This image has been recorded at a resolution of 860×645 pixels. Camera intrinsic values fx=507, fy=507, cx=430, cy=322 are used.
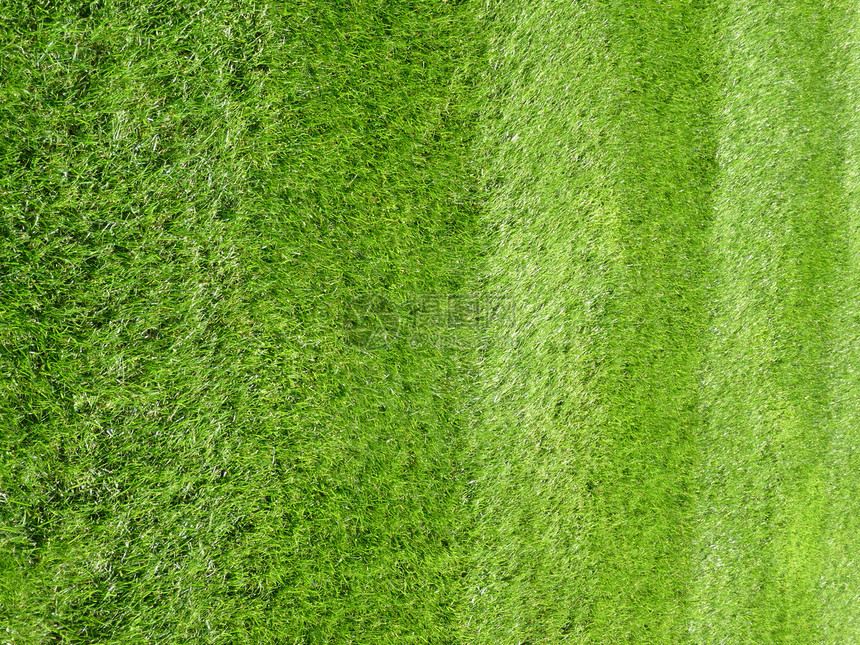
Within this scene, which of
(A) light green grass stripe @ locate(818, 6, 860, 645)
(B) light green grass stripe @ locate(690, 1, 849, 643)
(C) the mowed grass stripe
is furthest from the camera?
(A) light green grass stripe @ locate(818, 6, 860, 645)

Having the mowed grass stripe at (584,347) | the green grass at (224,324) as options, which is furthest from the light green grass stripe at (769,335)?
the green grass at (224,324)

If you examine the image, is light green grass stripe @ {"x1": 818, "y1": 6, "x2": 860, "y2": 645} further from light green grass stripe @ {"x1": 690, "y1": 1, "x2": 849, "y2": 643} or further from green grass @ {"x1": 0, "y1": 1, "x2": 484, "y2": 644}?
green grass @ {"x1": 0, "y1": 1, "x2": 484, "y2": 644}

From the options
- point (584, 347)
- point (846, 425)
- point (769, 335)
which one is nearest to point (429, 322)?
point (584, 347)

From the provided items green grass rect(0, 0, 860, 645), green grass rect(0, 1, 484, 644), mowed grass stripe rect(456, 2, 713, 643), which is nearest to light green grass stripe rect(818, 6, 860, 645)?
green grass rect(0, 0, 860, 645)

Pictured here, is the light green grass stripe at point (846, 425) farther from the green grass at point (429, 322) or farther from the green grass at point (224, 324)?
the green grass at point (224, 324)

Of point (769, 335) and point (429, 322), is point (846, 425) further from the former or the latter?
point (429, 322)

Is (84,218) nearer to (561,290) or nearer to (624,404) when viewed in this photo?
(561,290)
